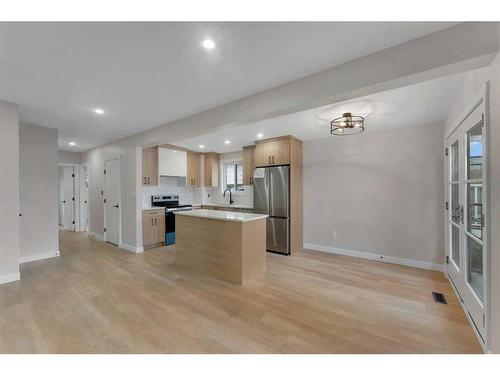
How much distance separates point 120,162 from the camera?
4875 millimetres

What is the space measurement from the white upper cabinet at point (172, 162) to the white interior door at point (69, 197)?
391cm

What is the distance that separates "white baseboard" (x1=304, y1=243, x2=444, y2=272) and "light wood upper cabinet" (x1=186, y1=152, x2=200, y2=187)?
134 inches

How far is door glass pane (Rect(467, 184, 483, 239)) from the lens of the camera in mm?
1988

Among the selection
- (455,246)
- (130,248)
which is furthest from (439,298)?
(130,248)

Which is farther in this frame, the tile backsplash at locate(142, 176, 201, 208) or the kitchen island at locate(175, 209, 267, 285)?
the tile backsplash at locate(142, 176, 201, 208)

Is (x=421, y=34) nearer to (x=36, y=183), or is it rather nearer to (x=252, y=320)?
(x=252, y=320)

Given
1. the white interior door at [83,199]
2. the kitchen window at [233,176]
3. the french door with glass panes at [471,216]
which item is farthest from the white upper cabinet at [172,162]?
the french door with glass panes at [471,216]

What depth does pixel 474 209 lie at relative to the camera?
2113mm

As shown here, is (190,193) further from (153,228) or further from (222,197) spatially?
(153,228)

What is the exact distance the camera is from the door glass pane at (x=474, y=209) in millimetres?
1988

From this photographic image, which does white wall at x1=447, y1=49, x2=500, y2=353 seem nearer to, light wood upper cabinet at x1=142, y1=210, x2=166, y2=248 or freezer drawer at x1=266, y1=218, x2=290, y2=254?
freezer drawer at x1=266, y1=218, x2=290, y2=254

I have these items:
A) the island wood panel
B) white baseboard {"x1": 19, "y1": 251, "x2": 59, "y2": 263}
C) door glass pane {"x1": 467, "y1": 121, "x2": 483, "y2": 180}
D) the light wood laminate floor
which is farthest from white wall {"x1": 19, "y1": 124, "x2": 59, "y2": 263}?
door glass pane {"x1": 467, "y1": 121, "x2": 483, "y2": 180}

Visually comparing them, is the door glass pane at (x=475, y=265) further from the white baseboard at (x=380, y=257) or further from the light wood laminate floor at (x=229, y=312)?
the white baseboard at (x=380, y=257)
